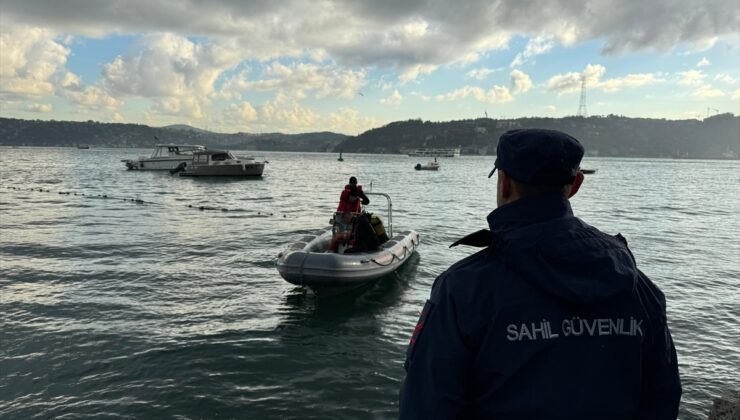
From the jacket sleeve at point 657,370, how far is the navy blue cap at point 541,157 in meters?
0.53

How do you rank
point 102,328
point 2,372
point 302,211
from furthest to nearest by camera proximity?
point 302,211
point 102,328
point 2,372

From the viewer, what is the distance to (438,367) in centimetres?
170

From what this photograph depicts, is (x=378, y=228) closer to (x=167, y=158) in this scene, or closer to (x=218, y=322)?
(x=218, y=322)

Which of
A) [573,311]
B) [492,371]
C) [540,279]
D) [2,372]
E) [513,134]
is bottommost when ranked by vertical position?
[2,372]

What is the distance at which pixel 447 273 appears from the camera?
1.81m

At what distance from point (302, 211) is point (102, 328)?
63.6 ft

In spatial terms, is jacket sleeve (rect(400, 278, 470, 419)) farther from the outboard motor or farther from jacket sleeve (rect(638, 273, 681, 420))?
the outboard motor

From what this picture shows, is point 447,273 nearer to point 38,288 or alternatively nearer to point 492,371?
point 492,371

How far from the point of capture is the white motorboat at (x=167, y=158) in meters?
59.1

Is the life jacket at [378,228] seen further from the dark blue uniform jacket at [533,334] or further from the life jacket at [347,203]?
the dark blue uniform jacket at [533,334]

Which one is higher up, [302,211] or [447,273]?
[447,273]

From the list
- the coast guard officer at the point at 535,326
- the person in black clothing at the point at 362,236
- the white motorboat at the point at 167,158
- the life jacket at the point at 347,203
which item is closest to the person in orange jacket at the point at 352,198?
the life jacket at the point at 347,203

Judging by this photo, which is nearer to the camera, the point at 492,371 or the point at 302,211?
the point at 492,371

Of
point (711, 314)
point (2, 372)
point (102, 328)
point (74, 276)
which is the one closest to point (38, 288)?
point (74, 276)
